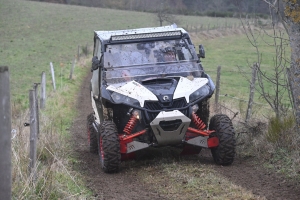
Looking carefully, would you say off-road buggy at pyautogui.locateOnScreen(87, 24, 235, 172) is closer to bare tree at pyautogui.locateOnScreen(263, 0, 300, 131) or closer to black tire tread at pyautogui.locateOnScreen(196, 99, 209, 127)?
black tire tread at pyautogui.locateOnScreen(196, 99, 209, 127)

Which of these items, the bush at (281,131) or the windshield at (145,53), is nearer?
the bush at (281,131)

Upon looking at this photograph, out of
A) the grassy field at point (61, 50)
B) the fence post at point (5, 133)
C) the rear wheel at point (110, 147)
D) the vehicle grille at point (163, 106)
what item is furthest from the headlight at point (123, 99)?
the fence post at point (5, 133)

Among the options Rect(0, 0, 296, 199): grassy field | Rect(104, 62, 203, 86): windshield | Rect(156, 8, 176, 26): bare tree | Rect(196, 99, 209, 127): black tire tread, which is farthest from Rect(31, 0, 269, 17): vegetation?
Rect(196, 99, 209, 127): black tire tread

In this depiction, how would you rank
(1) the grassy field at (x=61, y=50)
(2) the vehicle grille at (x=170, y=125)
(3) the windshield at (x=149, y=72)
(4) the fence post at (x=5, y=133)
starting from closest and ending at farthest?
(4) the fence post at (x=5, y=133), (2) the vehicle grille at (x=170, y=125), (3) the windshield at (x=149, y=72), (1) the grassy field at (x=61, y=50)

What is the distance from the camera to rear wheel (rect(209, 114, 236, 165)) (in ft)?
25.8

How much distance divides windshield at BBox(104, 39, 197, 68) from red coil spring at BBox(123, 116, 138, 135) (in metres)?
1.32

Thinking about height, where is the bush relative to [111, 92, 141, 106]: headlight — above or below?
below

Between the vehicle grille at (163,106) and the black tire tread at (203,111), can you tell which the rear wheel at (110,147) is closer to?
the vehicle grille at (163,106)

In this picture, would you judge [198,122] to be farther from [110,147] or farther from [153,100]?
[110,147]

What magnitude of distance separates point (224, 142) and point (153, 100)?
3.98ft

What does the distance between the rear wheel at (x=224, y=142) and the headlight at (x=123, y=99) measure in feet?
4.18

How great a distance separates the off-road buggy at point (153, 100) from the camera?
7.77 metres

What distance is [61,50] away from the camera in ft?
130

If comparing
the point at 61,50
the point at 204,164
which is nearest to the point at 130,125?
the point at 204,164
